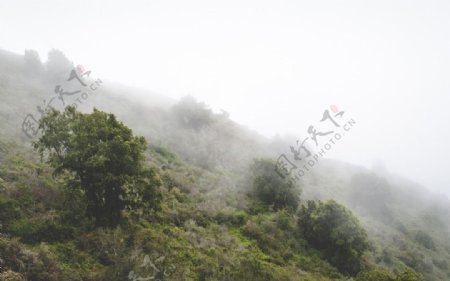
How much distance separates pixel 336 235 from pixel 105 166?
1707 centimetres

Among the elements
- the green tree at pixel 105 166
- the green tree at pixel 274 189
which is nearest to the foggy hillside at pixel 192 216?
the green tree at pixel 274 189

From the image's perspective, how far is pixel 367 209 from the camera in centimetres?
4884

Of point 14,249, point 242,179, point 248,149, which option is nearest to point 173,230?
point 14,249

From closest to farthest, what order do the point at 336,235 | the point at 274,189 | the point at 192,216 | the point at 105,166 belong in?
the point at 105,166 < the point at 192,216 < the point at 336,235 < the point at 274,189

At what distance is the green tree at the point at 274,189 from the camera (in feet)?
104

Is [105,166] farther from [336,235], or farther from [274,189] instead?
[274,189]

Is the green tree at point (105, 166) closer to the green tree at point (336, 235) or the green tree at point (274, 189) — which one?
the green tree at point (336, 235)

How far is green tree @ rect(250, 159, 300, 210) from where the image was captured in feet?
104

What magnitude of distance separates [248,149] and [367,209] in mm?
18418

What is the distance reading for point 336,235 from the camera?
25.4m

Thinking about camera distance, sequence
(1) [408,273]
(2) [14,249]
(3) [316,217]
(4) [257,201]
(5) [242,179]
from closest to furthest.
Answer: (2) [14,249], (1) [408,273], (3) [316,217], (4) [257,201], (5) [242,179]

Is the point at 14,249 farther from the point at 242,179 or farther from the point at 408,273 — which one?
the point at 242,179

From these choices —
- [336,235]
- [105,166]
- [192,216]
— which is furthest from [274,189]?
[105,166]

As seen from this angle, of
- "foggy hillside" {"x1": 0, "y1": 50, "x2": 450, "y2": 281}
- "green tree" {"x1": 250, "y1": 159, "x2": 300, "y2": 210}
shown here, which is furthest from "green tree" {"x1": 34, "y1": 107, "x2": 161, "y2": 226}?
"green tree" {"x1": 250, "y1": 159, "x2": 300, "y2": 210}
